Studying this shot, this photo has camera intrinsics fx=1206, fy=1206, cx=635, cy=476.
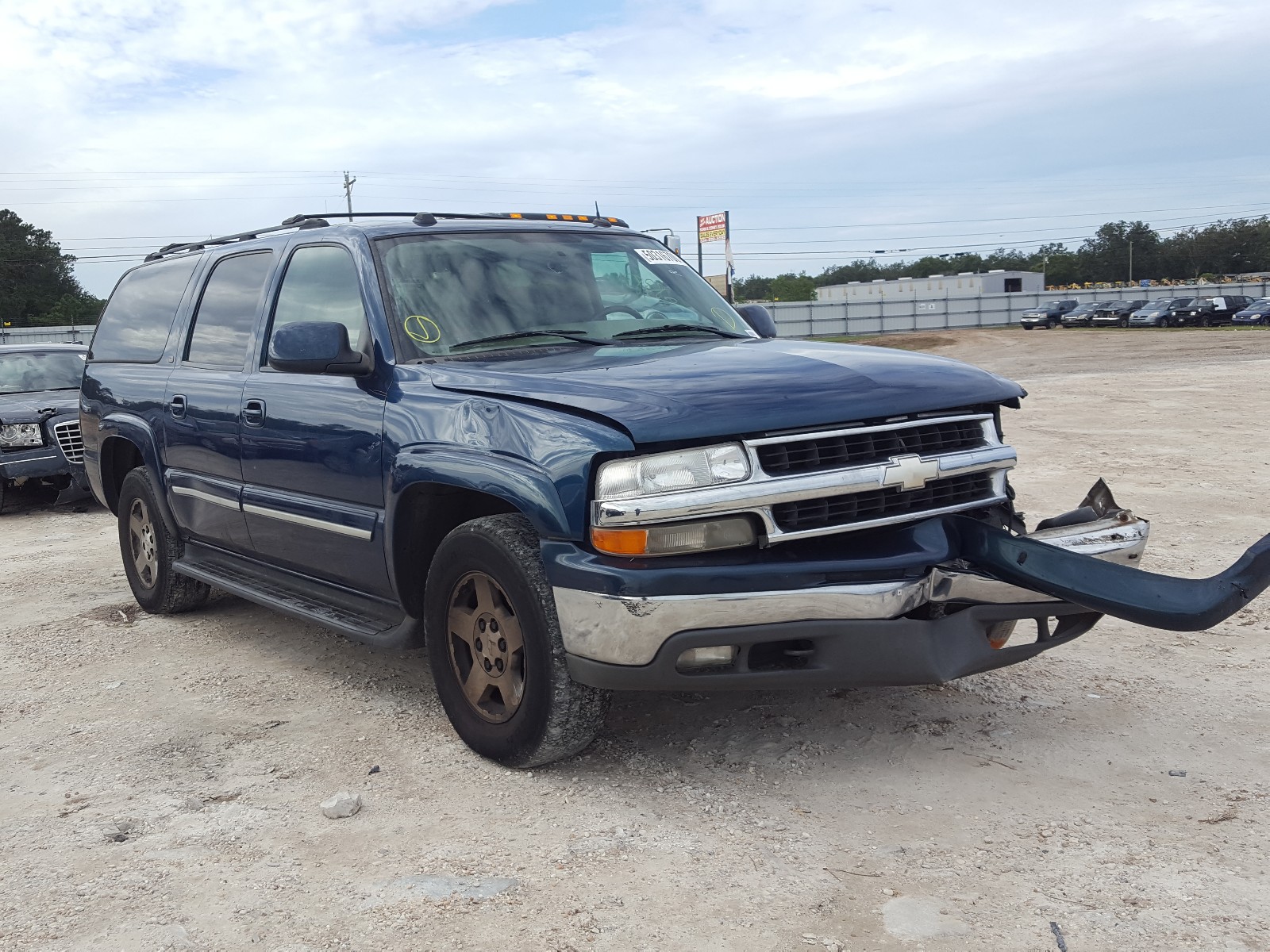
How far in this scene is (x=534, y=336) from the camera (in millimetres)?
4539

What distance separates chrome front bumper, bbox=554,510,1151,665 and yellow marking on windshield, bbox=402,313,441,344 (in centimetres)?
133

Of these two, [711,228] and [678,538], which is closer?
[678,538]

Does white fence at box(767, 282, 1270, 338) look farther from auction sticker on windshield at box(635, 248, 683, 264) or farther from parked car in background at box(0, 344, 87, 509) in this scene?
auction sticker on windshield at box(635, 248, 683, 264)

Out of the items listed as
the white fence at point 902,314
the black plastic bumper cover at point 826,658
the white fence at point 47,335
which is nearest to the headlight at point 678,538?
the black plastic bumper cover at point 826,658

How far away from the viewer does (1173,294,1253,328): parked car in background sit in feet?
170

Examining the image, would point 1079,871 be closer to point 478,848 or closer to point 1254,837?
point 1254,837

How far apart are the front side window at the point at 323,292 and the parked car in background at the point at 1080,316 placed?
58622 millimetres

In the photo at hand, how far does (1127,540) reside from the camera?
3.99m

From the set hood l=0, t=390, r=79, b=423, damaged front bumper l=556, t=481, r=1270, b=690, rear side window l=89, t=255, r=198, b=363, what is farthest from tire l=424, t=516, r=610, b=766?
hood l=0, t=390, r=79, b=423

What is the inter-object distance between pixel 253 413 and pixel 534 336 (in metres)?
1.37

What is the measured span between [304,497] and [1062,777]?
296cm

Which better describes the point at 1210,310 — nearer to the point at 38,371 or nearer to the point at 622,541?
the point at 38,371

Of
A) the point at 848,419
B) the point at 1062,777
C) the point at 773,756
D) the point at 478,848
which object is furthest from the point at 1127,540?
the point at 478,848

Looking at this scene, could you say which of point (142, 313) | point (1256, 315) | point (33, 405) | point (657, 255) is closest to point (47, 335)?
point (33, 405)
